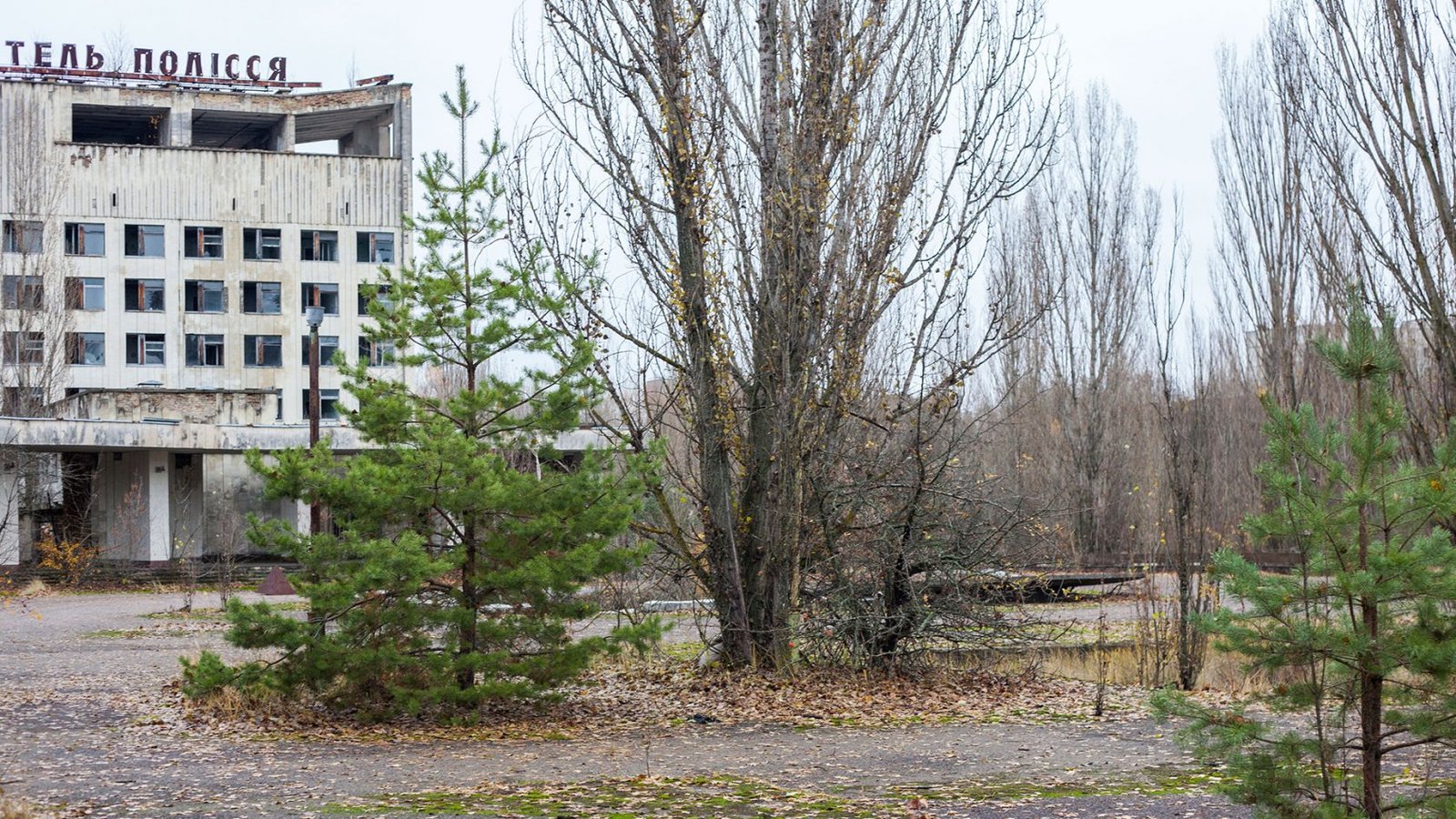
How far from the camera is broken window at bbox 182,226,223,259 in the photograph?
52.2m

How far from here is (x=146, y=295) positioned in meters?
52.5

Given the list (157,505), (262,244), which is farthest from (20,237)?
(157,505)

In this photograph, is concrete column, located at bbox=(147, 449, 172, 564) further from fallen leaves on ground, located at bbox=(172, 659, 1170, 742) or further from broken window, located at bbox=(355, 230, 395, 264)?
fallen leaves on ground, located at bbox=(172, 659, 1170, 742)

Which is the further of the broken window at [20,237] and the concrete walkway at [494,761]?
the broken window at [20,237]

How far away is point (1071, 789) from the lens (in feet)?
26.9

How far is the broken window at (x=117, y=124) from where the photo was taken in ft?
174

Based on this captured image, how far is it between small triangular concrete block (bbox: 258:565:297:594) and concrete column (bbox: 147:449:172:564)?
8.04 m

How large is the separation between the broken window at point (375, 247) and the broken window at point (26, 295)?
12285 millimetres

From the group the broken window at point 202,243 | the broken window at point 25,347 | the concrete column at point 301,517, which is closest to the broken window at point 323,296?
the broken window at point 202,243

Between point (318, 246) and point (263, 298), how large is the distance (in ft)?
9.83

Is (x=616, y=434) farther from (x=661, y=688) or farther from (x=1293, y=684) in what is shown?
(x=1293, y=684)

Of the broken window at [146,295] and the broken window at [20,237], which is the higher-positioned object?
the broken window at [20,237]

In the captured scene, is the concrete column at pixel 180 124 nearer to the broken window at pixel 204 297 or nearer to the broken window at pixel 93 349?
the broken window at pixel 204 297

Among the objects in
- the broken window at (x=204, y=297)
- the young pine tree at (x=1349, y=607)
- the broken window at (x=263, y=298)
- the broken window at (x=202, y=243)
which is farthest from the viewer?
the broken window at (x=263, y=298)
